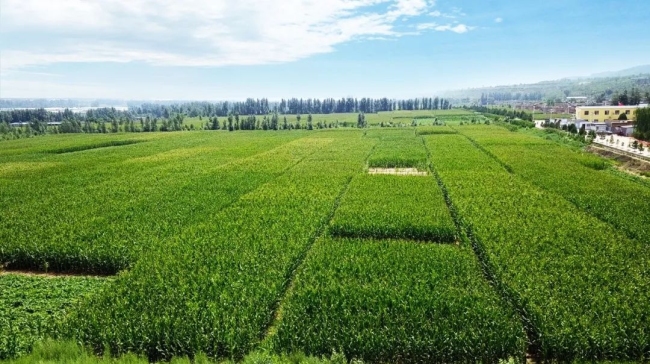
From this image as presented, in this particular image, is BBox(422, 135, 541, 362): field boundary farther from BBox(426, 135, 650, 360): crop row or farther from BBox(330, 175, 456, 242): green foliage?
BBox(330, 175, 456, 242): green foliage

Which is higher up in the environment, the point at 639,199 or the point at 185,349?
the point at 639,199

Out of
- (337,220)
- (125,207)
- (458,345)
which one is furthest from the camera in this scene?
(125,207)

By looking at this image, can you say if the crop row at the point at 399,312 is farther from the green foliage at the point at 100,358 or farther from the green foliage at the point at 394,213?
the green foliage at the point at 394,213

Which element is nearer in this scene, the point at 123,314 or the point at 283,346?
the point at 283,346

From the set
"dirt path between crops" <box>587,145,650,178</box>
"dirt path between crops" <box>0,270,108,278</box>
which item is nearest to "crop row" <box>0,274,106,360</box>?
"dirt path between crops" <box>0,270,108,278</box>

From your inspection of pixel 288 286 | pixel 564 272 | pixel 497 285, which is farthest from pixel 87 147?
pixel 564 272

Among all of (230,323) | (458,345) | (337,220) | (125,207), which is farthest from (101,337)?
(125,207)

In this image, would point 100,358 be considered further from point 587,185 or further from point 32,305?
point 587,185

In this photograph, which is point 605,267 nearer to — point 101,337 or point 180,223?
point 101,337

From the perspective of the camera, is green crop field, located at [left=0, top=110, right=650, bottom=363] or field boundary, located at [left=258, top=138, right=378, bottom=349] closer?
green crop field, located at [left=0, top=110, right=650, bottom=363]
